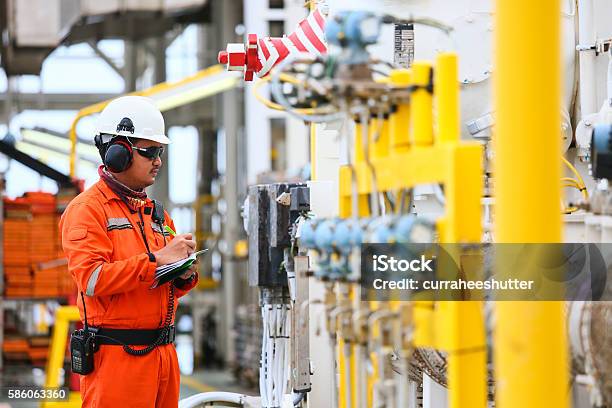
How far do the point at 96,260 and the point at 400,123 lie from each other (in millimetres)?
1674

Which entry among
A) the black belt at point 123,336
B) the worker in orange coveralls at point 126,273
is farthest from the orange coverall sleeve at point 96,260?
the black belt at point 123,336

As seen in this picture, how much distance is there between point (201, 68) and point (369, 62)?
567 inches

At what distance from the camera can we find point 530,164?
2510 mm

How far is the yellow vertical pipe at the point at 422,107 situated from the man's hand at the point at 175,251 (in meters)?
1.63

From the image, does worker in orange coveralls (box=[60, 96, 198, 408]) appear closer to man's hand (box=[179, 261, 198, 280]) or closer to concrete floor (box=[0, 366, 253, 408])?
man's hand (box=[179, 261, 198, 280])

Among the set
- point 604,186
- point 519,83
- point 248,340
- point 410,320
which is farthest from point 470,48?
point 248,340

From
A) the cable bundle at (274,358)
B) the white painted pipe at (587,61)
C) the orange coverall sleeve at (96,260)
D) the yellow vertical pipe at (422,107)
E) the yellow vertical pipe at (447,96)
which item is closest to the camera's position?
the yellow vertical pipe at (447,96)

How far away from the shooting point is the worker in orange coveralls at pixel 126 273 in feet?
14.5

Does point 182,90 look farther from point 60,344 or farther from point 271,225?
point 271,225

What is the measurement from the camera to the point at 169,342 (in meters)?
4.66

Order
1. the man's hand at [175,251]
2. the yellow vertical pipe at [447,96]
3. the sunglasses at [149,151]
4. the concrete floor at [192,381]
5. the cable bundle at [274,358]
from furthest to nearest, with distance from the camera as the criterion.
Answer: the concrete floor at [192,381], the cable bundle at [274,358], the sunglasses at [149,151], the man's hand at [175,251], the yellow vertical pipe at [447,96]

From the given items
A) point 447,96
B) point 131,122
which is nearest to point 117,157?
point 131,122

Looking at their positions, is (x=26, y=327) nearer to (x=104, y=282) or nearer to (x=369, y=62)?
(x=104, y=282)

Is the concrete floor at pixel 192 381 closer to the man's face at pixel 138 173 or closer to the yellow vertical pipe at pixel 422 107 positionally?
the man's face at pixel 138 173
